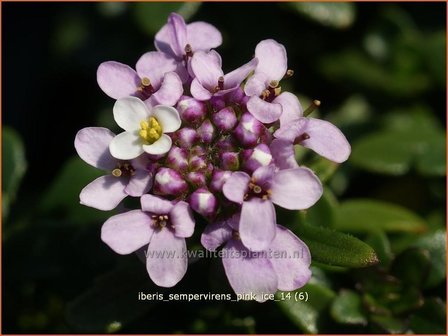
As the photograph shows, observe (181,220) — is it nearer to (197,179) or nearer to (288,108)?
(197,179)

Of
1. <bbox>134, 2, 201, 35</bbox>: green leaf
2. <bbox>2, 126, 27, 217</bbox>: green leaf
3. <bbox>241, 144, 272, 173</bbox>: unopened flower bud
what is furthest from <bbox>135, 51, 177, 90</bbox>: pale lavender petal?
<bbox>2, 126, 27, 217</bbox>: green leaf

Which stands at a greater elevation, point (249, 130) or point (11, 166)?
point (249, 130)

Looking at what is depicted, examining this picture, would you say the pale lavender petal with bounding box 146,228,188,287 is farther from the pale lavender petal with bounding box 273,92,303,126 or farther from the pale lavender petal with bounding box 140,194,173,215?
the pale lavender petal with bounding box 273,92,303,126

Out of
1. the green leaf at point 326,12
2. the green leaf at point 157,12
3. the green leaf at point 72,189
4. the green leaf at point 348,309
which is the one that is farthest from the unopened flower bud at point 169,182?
the green leaf at point 326,12

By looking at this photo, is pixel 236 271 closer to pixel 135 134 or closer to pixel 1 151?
pixel 135 134

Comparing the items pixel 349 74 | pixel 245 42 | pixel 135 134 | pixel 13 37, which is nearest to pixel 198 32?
pixel 135 134

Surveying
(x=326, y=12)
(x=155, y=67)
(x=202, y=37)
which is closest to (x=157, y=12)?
(x=326, y=12)
